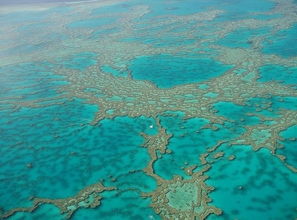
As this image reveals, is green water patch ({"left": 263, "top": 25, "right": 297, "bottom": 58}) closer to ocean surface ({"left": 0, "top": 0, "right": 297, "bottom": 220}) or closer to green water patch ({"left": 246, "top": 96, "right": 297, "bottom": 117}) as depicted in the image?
ocean surface ({"left": 0, "top": 0, "right": 297, "bottom": 220})

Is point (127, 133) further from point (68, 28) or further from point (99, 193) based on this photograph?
point (68, 28)

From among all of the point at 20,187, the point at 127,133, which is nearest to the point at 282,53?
the point at 127,133

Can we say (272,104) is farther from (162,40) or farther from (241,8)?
(241,8)

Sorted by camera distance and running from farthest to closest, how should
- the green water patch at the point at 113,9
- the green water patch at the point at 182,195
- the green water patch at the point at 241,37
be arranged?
the green water patch at the point at 113,9, the green water patch at the point at 241,37, the green water patch at the point at 182,195

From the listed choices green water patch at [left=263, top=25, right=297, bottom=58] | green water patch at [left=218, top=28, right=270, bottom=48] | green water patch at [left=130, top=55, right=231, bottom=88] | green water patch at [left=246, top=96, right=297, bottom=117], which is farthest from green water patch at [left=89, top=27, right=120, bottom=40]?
green water patch at [left=246, top=96, right=297, bottom=117]

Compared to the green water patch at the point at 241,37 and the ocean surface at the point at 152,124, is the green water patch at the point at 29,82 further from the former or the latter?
the green water patch at the point at 241,37

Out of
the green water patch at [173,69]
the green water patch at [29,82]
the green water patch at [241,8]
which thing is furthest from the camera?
the green water patch at [241,8]

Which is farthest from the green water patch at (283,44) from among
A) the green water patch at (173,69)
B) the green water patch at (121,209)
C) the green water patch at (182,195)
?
the green water patch at (121,209)
